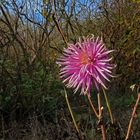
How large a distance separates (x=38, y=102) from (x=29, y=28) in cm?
224

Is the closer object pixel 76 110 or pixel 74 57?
pixel 74 57

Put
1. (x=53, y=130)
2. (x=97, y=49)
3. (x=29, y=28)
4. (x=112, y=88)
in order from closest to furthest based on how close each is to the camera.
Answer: (x=97, y=49) → (x=53, y=130) → (x=112, y=88) → (x=29, y=28)

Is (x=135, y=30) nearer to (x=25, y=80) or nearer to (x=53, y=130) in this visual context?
(x=25, y=80)

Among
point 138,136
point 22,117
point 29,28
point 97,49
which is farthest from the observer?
point 29,28

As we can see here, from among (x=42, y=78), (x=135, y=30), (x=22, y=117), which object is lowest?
(x=22, y=117)

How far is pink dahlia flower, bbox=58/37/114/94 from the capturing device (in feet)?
8.52

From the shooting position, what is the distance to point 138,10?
9.98 metres

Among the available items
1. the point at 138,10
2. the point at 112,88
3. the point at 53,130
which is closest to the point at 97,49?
the point at 53,130

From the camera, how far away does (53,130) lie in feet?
20.6

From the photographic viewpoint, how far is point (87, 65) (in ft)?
8.59

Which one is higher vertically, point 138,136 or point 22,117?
point 22,117

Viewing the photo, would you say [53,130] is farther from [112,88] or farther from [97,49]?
[97,49]

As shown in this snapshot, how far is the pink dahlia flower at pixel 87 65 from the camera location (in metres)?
2.60

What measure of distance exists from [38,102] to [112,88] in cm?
169
